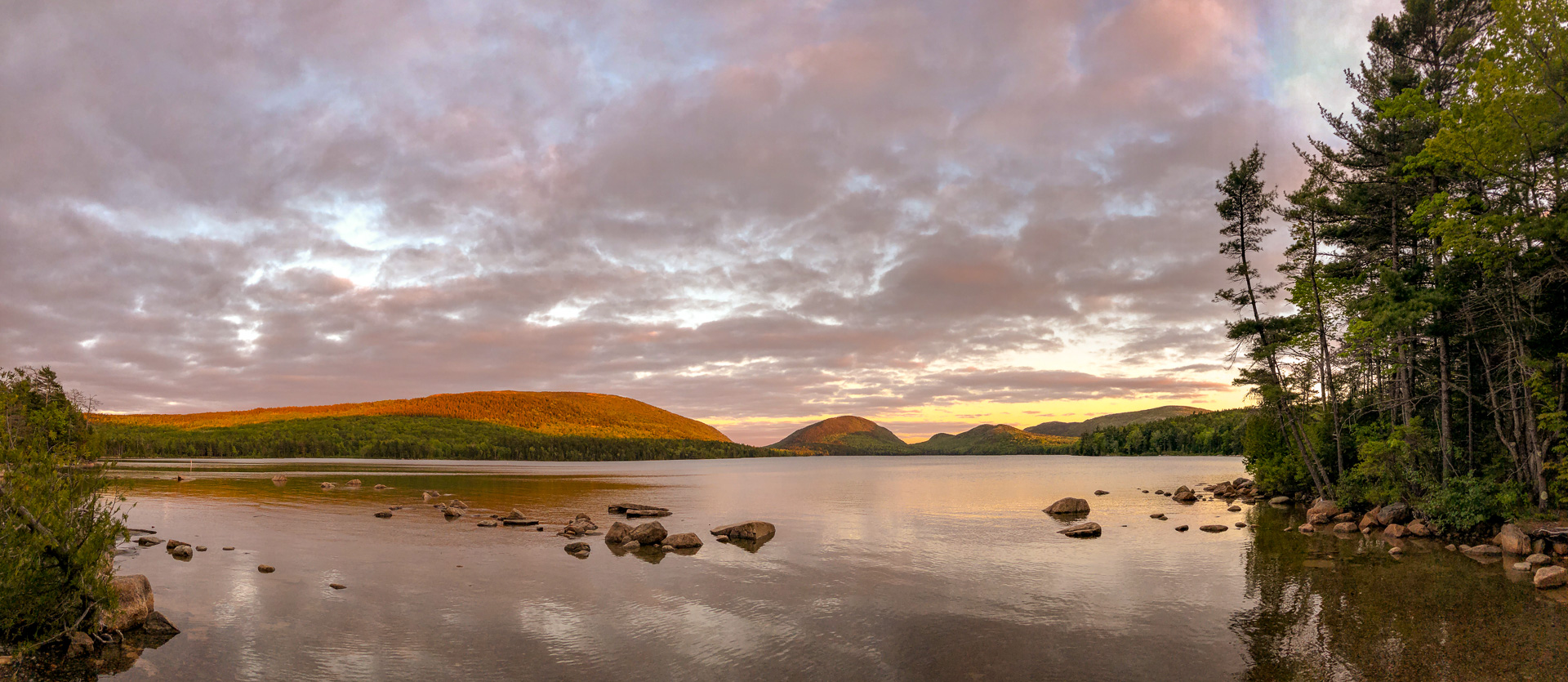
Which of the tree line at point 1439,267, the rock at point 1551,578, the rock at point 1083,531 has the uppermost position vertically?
the tree line at point 1439,267

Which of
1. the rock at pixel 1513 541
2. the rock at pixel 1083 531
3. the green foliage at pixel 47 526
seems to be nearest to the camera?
the green foliage at pixel 47 526

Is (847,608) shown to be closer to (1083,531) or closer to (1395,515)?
(1083,531)

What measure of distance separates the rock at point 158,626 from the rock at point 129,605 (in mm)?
121

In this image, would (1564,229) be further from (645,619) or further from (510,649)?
(510,649)

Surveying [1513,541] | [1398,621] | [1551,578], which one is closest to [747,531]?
[1398,621]

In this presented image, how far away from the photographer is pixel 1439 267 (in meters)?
32.4

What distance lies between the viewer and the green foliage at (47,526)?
13867 mm

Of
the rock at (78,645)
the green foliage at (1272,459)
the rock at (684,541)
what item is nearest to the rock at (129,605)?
the rock at (78,645)

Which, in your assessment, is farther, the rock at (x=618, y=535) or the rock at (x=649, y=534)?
the rock at (x=618, y=535)

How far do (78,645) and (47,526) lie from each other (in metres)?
3.13

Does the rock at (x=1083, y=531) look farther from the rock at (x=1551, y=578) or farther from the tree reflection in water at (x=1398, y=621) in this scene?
the rock at (x=1551, y=578)

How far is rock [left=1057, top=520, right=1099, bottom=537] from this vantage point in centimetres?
A: 3784

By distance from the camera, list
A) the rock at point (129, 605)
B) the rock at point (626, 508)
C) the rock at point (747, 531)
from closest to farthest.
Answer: the rock at point (129, 605), the rock at point (747, 531), the rock at point (626, 508)

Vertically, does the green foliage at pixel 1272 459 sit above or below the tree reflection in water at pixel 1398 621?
above
